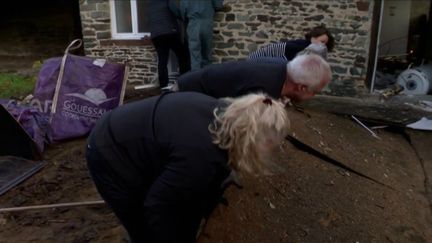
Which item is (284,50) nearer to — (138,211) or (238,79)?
(238,79)

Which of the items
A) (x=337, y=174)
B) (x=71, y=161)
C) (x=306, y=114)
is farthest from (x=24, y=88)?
(x=337, y=174)

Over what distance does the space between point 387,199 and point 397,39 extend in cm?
768

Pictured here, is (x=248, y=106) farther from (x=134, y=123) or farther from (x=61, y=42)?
(x=61, y=42)

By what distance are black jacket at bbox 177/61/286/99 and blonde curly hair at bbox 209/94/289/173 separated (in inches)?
38.4

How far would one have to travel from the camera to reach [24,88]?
725 centimetres

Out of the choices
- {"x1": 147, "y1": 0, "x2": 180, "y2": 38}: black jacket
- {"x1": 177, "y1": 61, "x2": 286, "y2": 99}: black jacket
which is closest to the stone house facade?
{"x1": 147, "y1": 0, "x2": 180, "y2": 38}: black jacket

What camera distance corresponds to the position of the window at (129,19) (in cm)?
728

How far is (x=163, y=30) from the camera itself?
652cm

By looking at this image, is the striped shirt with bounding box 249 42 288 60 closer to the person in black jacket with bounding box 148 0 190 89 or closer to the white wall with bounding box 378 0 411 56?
the person in black jacket with bounding box 148 0 190 89

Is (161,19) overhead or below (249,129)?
overhead

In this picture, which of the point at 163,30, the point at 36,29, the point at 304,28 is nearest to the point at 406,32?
the point at 304,28

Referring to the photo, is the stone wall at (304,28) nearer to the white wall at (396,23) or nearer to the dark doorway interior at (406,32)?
the dark doorway interior at (406,32)

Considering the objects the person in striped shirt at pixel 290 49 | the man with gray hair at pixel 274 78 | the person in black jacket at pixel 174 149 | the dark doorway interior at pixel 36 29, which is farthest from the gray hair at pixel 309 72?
the dark doorway interior at pixel 36 29

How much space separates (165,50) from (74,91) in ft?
7.22
